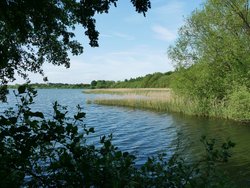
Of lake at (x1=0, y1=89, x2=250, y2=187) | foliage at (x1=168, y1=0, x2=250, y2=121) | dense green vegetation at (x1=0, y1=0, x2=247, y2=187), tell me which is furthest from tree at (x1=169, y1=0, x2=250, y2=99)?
dense green vegetation at (x1=0, y1=0, x2=247, y2=187)

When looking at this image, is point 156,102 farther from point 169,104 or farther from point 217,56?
point 217,56

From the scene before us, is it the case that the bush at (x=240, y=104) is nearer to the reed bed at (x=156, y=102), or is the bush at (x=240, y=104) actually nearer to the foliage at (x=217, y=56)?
the foliage at (x=217, y=56)

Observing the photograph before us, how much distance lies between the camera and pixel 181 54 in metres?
30.5

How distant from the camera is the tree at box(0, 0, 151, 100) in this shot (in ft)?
12.9

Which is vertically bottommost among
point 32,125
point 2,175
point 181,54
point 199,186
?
point 199,186

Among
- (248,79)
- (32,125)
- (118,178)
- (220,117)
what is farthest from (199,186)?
(220,117)

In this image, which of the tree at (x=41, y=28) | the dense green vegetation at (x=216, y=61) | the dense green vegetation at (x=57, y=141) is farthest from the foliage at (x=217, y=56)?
the tree at (x=41, y=28)

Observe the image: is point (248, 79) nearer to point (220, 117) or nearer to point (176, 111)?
point (220, 117)

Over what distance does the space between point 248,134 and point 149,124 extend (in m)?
8.20

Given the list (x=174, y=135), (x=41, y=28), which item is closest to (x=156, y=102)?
(x=174, y=135)

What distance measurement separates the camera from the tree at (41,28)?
155 inches

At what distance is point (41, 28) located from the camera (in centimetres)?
663

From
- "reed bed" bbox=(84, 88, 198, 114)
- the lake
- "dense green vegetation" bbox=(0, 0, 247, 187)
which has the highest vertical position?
"dense green vegetation" bbox=(0, 0, 247, 187)

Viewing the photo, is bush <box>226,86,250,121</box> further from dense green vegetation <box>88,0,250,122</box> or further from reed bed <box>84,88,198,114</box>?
reed bed <box>84,88,198,114</box>
